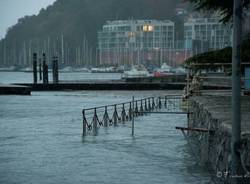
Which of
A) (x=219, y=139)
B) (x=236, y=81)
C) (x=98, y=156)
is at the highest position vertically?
(x=236, y=81)

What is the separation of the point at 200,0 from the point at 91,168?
796cm

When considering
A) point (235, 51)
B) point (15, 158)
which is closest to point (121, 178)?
point (15, 158)

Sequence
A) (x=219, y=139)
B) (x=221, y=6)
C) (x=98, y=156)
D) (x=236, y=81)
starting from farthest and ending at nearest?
(x=221, y=6)
(x=98, y=156)
(x=219, y=139)
(x=236, y=81)

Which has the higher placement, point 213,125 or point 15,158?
point 213,125

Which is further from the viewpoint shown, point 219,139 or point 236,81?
point 219,139

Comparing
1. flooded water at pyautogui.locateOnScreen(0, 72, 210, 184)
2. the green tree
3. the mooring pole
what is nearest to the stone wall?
flooded water at pyautogui.locateOnScreen(0, 72, 210, 184)

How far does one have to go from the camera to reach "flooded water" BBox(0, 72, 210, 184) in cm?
1748

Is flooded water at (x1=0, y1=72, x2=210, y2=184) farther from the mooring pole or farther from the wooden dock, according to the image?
the wooden dock

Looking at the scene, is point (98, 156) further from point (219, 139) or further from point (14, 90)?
point (14, 90)

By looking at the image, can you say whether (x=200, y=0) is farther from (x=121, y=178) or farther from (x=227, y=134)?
(x=227, y=134)

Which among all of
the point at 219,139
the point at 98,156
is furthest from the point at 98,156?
the point at 219,139

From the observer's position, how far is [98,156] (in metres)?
21.8

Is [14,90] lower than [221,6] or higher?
lower

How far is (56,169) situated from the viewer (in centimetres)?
1908
